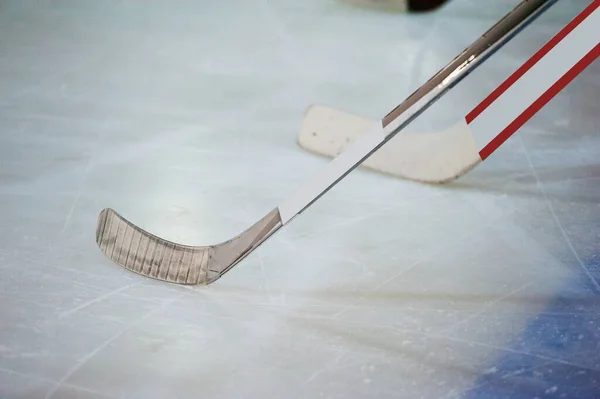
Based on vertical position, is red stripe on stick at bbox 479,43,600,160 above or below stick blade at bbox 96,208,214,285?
above

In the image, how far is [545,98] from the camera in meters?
0.95

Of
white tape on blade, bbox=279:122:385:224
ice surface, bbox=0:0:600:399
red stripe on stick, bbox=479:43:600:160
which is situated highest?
red stripe on stick, bbox=479:43:600:160

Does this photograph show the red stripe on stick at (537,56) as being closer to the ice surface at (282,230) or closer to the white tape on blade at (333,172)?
the white tape on blade at (333,172)

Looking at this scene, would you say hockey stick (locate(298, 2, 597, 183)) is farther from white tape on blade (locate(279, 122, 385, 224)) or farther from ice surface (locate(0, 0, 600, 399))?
white tape on blade (locate(279, 122, 385, 224))

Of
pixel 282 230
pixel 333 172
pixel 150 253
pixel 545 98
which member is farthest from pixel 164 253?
pixel 545 98

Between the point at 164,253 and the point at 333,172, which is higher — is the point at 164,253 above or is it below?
below

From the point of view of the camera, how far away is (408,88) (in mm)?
1780

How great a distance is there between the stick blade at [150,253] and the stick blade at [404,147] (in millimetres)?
492

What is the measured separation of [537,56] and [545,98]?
69 mm

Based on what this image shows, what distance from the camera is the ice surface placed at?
41.6 inches

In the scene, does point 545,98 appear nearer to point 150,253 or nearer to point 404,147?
point 404,147

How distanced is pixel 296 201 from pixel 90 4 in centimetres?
166

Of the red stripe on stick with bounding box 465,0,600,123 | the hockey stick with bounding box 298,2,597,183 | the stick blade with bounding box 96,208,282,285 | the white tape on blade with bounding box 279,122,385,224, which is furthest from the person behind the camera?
the hockey stick with bounding box 298,2,597,183

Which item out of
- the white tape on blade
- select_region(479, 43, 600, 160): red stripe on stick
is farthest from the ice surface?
select_region(479, 43, 600, 160): red stripe on stick
